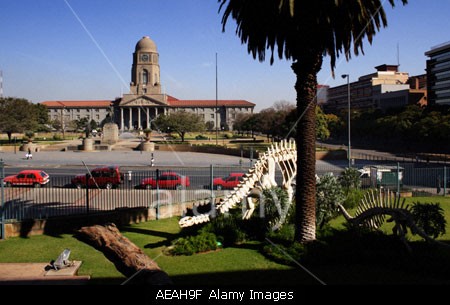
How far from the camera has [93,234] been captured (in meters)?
8.20

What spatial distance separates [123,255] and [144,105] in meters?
121

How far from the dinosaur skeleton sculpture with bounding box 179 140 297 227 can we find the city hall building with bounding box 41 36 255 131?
346ft

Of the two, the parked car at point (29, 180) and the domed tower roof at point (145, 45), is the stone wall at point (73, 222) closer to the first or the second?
the parked car at point (29, 180)

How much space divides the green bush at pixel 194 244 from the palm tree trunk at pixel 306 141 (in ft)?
7.88

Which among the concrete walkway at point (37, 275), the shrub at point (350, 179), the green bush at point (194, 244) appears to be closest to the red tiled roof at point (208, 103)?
the shrub at point (350, 179)

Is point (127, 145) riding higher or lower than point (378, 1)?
lower

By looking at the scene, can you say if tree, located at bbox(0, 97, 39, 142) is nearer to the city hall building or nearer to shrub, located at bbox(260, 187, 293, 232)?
the city hall building

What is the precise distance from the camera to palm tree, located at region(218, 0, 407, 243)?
33.3 feet

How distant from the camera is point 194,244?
1157 centimetres

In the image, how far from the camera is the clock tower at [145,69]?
5027 inches

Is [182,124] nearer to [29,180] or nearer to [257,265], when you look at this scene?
[29,180]

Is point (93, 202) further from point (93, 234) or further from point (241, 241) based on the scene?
point (93, 234)

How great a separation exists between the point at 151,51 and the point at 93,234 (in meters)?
125

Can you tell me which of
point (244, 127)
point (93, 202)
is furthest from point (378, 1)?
point (244, 127)
